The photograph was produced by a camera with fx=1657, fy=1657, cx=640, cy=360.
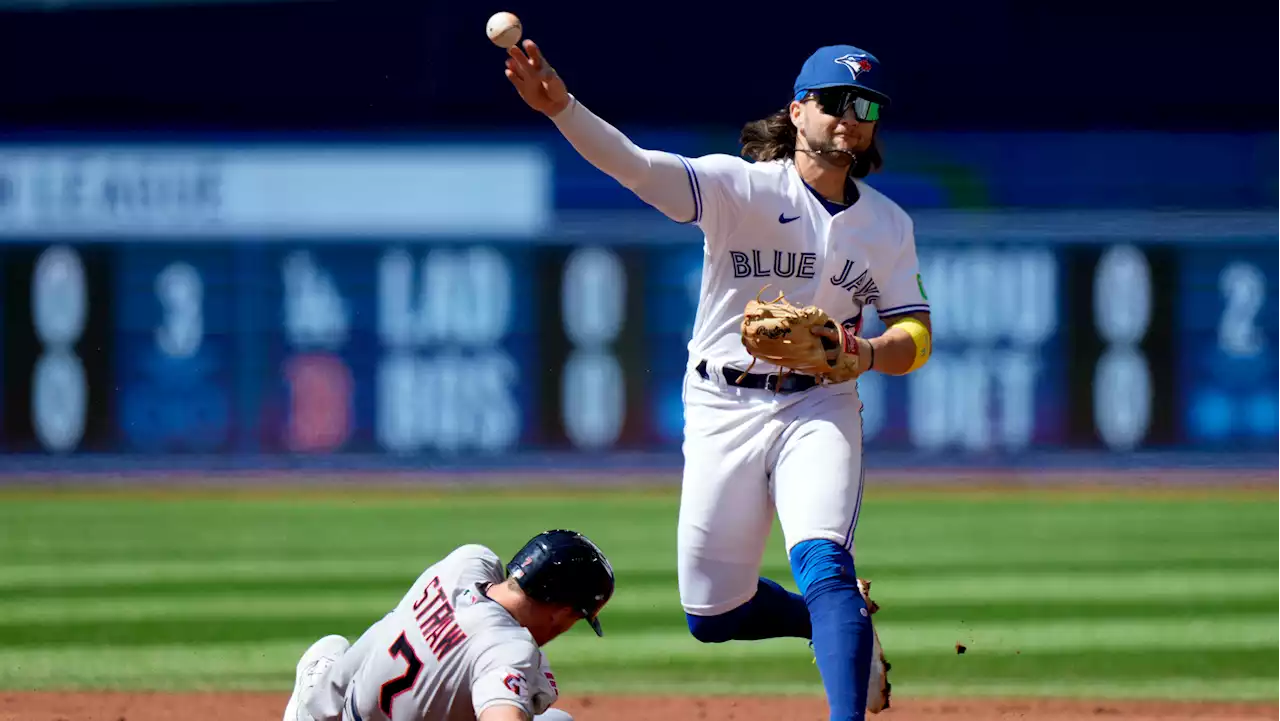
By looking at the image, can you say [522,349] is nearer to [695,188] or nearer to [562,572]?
[695,188]

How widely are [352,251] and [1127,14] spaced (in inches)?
276

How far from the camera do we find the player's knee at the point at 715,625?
12.9 ft

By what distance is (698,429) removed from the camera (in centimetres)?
386

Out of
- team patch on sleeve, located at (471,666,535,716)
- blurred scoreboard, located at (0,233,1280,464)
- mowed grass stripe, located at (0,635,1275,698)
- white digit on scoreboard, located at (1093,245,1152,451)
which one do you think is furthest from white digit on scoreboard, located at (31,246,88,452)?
team patch on sleeve, located at (471,666,535,716)

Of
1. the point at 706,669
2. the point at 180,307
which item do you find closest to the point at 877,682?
the point at 706,669

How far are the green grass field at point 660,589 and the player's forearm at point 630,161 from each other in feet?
7.36

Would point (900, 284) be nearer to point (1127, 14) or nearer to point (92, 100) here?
point (1127, 14)

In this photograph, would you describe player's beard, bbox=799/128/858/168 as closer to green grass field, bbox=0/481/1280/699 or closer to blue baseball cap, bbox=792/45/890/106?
blue baseball cap, bbox=792/45/890/106

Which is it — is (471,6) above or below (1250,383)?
above

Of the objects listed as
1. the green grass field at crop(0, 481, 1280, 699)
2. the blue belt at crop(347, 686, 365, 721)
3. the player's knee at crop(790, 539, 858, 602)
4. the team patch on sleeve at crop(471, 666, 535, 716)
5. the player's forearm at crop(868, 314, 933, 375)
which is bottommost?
the green grass field at crop(0, 481, 1280, 699)

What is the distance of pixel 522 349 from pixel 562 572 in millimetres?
10557

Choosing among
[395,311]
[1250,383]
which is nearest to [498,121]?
[395,311]

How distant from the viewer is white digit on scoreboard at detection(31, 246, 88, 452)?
45.1ft

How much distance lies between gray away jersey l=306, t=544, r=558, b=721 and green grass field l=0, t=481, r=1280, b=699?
228cm
